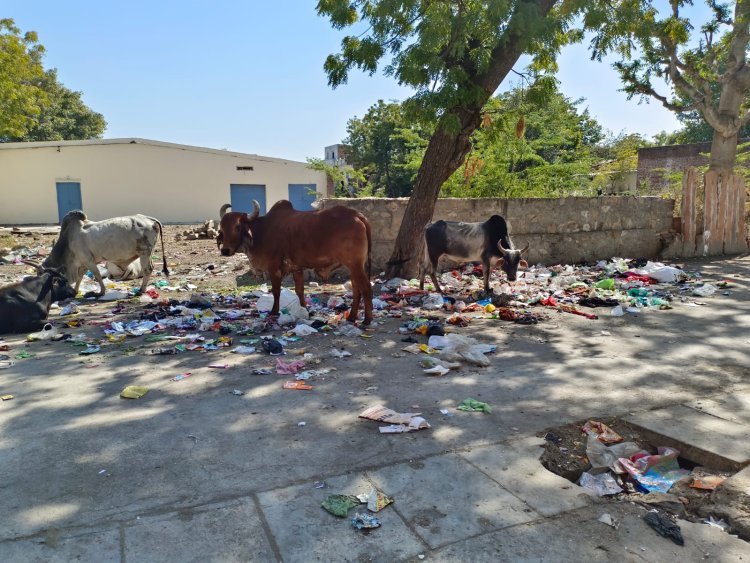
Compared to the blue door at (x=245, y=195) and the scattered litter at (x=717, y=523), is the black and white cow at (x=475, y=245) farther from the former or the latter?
the blue door at (x=245, y=195)

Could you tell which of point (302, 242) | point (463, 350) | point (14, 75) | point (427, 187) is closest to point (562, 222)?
point (427, 187)

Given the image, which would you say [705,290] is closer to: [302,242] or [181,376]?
[302,242]

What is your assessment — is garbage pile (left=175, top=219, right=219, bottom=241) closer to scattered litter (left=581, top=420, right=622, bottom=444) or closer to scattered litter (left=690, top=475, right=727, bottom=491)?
scattered litter (left=581, top=420, right=622, bottom=444)

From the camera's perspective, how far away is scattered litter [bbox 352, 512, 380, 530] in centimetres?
247

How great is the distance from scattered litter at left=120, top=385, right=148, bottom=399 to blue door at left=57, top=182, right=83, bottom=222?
20.6 meters

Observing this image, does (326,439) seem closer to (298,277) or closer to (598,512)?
(598,512)

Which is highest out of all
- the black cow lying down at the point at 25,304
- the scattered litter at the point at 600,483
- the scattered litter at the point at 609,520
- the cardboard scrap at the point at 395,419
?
the black cow lying down at the point at 25,304

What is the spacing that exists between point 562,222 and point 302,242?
265 inches

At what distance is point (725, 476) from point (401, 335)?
3461mm

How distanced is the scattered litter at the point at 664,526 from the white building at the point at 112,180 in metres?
18.8

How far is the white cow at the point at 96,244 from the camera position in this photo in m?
7.97

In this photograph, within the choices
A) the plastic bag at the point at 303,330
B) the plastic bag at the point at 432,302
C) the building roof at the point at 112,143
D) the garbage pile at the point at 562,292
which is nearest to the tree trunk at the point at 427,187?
the garbage pile at the point at 562,292

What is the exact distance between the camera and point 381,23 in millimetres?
7559

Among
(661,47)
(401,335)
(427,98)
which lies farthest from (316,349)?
(661,47)
